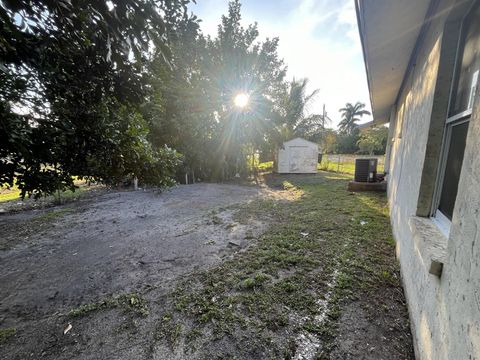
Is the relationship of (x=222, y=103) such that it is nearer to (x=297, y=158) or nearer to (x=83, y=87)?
(x=297, y=158)

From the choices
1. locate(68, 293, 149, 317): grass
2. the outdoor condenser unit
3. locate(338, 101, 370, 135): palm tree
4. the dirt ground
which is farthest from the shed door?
locate(338, 101, 370, 135): palm tree

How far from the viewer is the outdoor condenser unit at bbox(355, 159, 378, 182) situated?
29.3ft

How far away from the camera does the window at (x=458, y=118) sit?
175 centimetres

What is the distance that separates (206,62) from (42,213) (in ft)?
35.5

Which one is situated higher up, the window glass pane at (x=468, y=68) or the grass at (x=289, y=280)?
the window glass pane at (x=468, y=68)

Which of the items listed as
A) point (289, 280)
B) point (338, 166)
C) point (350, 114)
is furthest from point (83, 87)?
point (350, 114)

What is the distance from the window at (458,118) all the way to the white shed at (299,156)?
14.9 meters

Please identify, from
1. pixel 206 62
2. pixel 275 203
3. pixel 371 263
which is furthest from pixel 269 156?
pixel 371 263

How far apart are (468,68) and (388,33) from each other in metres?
1.74

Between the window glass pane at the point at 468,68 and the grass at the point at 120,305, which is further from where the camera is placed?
the grass at the point at 120,305

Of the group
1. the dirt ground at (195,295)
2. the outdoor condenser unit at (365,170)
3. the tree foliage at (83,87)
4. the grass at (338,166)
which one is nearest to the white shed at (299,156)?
the grass at (338,166)

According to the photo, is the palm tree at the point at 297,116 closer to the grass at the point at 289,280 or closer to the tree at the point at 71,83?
the grass at the point at 289,280

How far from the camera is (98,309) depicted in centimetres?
270

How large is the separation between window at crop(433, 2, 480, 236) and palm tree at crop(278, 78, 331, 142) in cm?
1401
